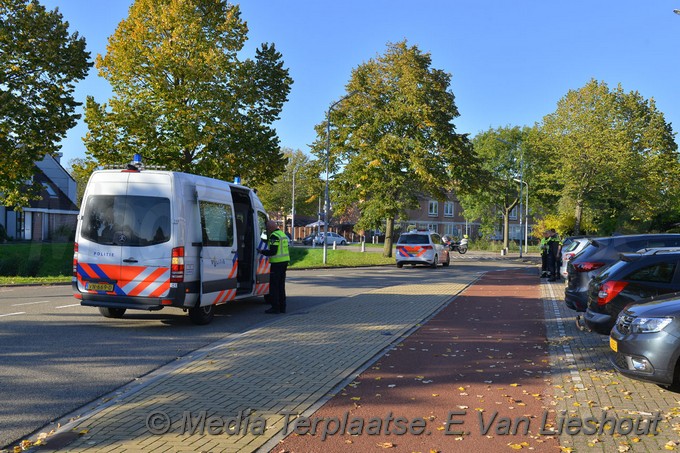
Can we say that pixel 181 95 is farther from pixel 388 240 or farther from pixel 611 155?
pixel 611 155

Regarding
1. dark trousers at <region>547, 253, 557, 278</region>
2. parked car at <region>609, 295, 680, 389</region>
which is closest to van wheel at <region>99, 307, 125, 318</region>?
parked car at <region>609, 295, 680, 389</region>

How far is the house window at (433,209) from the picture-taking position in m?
86.2

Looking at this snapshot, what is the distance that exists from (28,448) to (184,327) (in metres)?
5.99

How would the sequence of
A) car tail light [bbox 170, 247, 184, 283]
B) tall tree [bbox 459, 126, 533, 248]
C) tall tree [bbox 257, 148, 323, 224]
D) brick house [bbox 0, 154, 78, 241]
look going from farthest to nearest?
tall tree [bbox 257, 148, 323, 224]
tall tree [bbox 459, 126, 533, 248]
brick house [bbox 0, 154, 78, 241]
car tail light [bbox 170, 247, 184, 283]

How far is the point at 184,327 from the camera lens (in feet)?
35.2

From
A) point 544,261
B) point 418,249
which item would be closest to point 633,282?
point 544,261

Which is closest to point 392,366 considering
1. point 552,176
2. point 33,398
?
point 33,398

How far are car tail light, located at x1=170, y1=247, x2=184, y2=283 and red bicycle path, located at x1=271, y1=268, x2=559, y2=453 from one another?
3.52m

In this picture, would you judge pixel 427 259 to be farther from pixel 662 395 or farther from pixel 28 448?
pixel 28 448

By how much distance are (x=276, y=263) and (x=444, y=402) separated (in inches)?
271

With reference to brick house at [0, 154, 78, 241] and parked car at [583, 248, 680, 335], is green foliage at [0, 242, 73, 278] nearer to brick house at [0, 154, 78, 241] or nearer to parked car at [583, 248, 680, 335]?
brick house at [0, 154, 78, 241]

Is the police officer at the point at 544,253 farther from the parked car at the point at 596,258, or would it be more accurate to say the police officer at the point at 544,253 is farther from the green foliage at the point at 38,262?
the green foliage at the point at 38,262

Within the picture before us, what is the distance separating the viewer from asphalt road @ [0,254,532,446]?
5969mm

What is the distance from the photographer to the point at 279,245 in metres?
12.4
